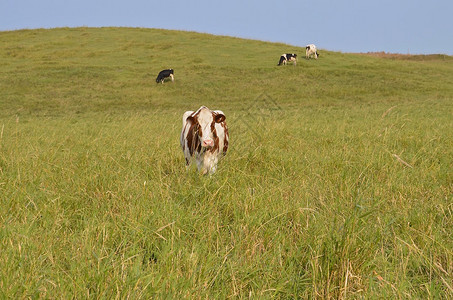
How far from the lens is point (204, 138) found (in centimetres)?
580

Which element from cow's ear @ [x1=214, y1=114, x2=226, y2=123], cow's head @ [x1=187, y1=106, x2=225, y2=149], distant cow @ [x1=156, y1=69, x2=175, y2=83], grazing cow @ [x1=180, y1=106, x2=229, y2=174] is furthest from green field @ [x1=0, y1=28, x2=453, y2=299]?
distant cow @ [x1=156, y1=69, x2=175, y2=83]

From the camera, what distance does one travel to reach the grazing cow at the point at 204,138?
5.93m

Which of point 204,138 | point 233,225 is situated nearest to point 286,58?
point 204,138

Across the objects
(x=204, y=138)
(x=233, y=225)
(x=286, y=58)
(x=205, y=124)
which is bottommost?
(x=233, y=225)

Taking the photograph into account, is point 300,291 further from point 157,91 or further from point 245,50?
point 245,50

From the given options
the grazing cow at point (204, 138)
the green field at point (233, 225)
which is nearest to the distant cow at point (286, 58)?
the green field at point (233, 225)

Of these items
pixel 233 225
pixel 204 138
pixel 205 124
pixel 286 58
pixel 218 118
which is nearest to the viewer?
pixel 233 225

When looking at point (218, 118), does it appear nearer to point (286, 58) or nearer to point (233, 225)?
point (233, 225)

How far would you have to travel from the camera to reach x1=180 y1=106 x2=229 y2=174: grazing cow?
19.4ft

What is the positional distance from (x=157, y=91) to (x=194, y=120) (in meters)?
24.0

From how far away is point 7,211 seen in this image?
336 cm

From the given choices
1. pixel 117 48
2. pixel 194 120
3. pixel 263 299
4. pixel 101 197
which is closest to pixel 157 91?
pixel 117 48

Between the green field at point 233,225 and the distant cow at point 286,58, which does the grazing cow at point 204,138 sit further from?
the distant cow at point 286,58

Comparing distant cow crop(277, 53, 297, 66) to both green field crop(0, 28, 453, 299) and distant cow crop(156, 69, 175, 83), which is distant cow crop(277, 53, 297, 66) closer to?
distant cow crop(156, 69, 175, 83)
